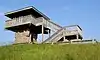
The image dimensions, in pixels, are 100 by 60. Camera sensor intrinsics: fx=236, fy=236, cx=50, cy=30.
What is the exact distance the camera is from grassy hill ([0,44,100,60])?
23355 millimetres

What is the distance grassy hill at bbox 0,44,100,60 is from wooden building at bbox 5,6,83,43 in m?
8.46

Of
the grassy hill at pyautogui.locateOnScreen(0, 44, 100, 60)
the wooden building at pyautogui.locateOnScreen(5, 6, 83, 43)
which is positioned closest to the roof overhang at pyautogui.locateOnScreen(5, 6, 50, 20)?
the wooden building at pyautogui.locateOnScreen(5, 6, 83, 43)

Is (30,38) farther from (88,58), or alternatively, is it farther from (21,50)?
(88,58)

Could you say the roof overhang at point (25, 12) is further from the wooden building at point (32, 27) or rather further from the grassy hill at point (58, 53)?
the grassy hill at point (58, 53)

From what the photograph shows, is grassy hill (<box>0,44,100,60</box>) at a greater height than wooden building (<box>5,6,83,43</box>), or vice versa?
wooden building (<box>5,6,83,43</box>)

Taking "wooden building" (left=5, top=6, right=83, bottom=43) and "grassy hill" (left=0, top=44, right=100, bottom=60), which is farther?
"wooden building" (left=5, top=6, right=83, bottom=43)

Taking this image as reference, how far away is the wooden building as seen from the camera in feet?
124

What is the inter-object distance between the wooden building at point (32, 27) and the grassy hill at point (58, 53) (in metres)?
8.46

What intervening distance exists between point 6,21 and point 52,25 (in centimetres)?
783

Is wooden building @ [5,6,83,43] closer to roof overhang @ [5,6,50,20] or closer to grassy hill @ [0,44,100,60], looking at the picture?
roof overhang @ [5,6,50,20]

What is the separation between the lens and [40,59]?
930 inches

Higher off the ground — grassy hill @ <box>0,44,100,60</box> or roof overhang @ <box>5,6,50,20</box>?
roof overhang @ <box>5,6,50,20</box>

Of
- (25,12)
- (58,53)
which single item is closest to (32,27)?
(25,12)

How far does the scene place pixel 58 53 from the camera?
2520cm
